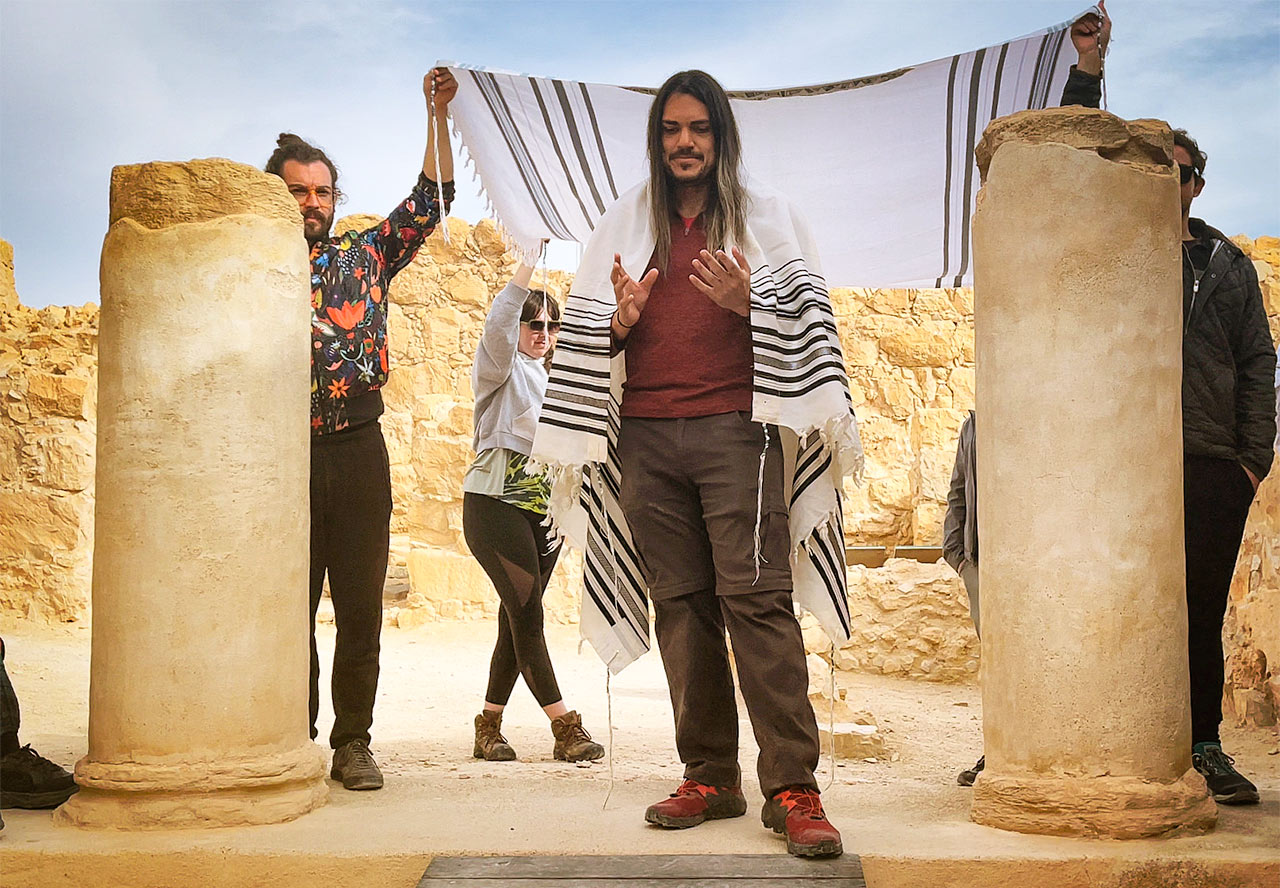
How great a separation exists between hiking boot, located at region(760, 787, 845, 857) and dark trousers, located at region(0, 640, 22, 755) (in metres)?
2.31

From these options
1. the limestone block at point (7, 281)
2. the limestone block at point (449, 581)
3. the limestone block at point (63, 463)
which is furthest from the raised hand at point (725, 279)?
the limestone block at point (7, 281)

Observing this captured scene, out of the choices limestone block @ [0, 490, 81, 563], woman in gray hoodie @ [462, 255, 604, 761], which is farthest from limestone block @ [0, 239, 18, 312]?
woman in gray hoodie @ [462, 255, 604, 761]

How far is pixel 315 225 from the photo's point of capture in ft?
12.8

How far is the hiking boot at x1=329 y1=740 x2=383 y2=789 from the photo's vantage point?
145 inches

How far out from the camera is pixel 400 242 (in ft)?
13.1

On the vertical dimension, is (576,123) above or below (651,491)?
above

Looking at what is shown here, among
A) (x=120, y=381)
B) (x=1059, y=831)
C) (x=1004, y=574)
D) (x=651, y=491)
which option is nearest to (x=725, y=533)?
(x=651, y=491)

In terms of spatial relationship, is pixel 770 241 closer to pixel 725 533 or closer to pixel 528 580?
pixel 725 533

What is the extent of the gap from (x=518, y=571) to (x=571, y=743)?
0.73 meters

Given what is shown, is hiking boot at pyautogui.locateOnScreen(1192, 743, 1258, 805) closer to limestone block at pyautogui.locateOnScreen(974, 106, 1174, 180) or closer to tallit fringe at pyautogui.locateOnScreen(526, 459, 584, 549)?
limestone block at pyautogui.locateOnScreen(974, 106, 1174, 180)

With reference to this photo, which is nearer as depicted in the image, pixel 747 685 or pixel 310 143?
pixel 747 685

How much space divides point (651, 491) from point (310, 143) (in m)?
1.76

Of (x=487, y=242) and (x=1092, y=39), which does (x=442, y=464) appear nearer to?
(x=487, y=242)

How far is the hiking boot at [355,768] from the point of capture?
3684 mm
